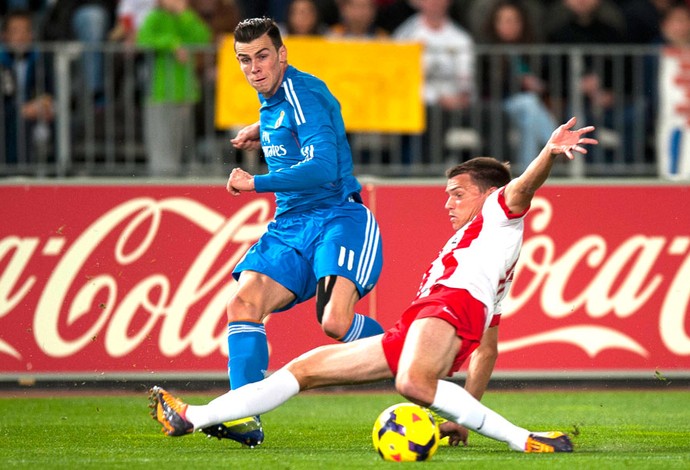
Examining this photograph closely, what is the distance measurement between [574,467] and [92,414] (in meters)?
4.12

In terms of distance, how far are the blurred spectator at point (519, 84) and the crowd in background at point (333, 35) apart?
0.01 m

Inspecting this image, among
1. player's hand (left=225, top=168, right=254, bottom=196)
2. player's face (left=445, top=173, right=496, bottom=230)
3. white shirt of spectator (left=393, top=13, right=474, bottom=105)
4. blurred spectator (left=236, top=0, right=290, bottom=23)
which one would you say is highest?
blurred spectator (left=236, top=0, right=290, bottom=23)

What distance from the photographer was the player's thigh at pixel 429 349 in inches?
263

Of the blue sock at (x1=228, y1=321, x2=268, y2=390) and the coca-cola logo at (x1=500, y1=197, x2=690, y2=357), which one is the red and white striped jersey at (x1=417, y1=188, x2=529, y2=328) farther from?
the coca-cola logo at (x1=500, y1=197, x2=690, y2=357)

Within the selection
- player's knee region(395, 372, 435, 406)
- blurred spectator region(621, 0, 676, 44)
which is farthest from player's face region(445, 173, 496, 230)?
blurred spectator region(621, 0, 676, 44)

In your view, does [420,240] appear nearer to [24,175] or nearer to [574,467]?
[24,175]

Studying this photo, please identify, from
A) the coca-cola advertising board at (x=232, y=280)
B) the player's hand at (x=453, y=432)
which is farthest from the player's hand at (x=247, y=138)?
the coca-cola advertising board at (x=232, y=280)

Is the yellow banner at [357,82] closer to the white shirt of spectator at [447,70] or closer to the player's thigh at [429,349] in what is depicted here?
the white shirt of spectator at [447,70]

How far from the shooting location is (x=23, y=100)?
1246 centimetres

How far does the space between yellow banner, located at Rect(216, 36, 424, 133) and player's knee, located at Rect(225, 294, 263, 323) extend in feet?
15.7

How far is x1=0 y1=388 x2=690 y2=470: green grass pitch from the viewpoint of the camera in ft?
21.6

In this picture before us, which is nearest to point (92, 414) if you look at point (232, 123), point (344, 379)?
point (344, 379)

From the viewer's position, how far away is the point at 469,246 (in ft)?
23.0

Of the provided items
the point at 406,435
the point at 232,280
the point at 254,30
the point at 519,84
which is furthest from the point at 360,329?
the point at 519,84
